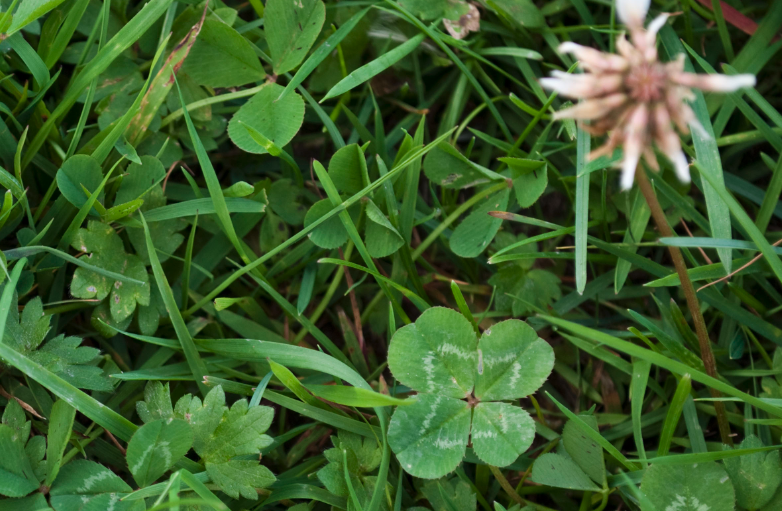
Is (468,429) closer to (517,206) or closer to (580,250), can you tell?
(580,250)

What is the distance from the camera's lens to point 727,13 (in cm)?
222

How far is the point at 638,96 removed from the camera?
3.70 ft

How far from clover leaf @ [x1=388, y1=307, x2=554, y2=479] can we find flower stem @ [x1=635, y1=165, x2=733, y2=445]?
1.37 ft

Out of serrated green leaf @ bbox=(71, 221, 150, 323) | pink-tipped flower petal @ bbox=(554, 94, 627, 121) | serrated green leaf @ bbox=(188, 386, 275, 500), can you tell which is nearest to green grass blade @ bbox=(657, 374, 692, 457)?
pink-tipped flower petal @ bbox=(554, 94, 627, 121)

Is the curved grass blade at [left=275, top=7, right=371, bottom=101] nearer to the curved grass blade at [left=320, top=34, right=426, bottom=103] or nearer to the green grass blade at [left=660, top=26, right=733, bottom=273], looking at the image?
the curved grass blade at [left=320, top=34, right=426, bottom=103]

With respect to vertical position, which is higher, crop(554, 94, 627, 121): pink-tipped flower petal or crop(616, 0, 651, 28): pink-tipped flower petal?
crop(616, 0, 651, 28): pink-tipped flower petal

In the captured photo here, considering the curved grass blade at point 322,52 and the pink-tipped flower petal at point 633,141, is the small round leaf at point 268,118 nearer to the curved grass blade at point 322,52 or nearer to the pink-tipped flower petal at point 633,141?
the curved grass blade at point 322,52

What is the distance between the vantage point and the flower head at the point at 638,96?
1109 mm

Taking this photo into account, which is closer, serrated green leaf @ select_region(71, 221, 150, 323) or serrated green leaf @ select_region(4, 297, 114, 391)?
serrated green leaf @ select_region(4, 297, 114, 391)

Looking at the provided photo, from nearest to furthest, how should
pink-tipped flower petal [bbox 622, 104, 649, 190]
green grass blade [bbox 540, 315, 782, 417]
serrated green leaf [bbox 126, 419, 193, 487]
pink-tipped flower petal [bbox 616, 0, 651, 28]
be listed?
pink-tipped flower petal [bbox 622, 104, 649, 190], pink-tipped flower petal [bbox 616, 0, 651, 28], green grass blade [bbox 540, 315, 782, 417], serrated green leaf [bbox 126, 419, 193, 487]

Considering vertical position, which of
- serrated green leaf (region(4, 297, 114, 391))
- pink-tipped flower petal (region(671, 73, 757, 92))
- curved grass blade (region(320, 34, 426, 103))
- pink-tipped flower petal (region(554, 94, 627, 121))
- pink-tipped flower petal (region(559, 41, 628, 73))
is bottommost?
serrated green leaf (region(4, 297, 114, 391))

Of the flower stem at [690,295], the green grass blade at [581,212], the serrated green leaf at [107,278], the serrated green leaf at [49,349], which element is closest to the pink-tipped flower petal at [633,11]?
the flower stem at [690,295]

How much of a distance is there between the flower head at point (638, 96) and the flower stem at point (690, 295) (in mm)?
189

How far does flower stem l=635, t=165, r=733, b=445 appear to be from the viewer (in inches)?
56.1
